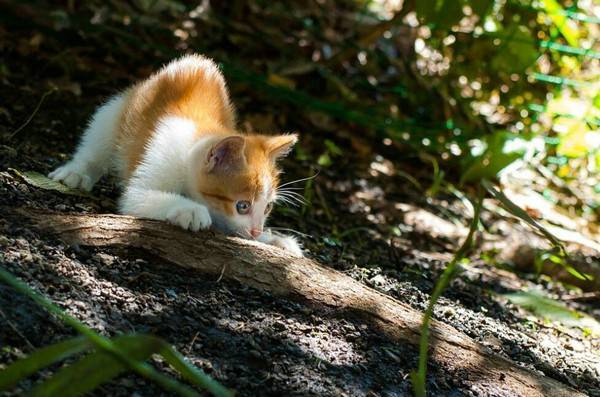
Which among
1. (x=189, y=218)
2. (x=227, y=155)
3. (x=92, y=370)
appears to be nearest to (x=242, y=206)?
(x=227, y=155)

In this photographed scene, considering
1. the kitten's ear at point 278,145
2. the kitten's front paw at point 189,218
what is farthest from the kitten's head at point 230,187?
the kitten's front paw at point 189,218

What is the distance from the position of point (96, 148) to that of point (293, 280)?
1275 millimetres

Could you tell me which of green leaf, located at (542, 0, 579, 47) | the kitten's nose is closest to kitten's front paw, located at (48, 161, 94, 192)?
the kitten's nose

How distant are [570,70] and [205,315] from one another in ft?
13.6

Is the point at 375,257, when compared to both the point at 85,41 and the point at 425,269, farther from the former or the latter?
the point at 85,41

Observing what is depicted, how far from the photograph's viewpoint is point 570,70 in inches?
211

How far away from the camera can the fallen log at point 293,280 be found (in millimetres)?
2211

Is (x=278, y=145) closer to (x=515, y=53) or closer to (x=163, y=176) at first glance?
(x=163, y=176)

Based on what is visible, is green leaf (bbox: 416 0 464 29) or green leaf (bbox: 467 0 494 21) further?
green leaf (bbox: 416 0 464 29)

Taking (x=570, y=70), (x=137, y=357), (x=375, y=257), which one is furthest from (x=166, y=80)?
(x=570, y=70)

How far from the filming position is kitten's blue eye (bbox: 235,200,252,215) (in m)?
2.78

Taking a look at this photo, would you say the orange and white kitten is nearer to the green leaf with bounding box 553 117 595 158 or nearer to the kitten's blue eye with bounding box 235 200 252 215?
the kitten's blue eye with bounding box 235 200 252 215

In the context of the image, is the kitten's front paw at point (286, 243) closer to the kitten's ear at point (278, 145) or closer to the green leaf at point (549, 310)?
the kitten's ear at point (278, 145)

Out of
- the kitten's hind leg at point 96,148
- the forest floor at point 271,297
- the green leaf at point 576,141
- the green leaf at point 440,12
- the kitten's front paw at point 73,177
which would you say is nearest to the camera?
the forest floor at point 271,297
